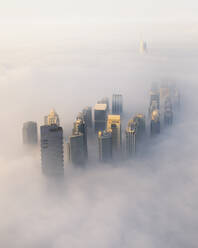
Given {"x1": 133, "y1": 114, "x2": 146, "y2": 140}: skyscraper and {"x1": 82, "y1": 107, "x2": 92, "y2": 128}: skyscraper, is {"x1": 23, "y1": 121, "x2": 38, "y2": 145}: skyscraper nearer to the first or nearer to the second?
{"x1": 82, "y1": 107, "x2": 92, "y2": 128}: skyscraper

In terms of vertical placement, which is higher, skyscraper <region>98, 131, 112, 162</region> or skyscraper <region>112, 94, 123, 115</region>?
skyscraper <region>112, 94, 123, 115</region>

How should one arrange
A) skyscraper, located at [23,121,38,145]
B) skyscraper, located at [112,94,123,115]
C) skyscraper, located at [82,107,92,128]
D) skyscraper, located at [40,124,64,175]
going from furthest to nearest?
1. skyscraper, located at [112,94,123,115]
2. skyscraper, located at [82,107,92,128]
3. skyscraper, located at [23,121,38,145]
4. skyscraper, located at [40,124,64,175]

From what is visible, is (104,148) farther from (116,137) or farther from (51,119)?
(51,119)

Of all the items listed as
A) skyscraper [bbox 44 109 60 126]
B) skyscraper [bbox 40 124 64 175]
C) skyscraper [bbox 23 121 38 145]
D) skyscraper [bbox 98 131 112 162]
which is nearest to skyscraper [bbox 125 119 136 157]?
skyscraper [bbox 98 131 112 162]

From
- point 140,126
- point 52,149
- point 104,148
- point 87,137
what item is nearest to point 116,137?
point 104,148

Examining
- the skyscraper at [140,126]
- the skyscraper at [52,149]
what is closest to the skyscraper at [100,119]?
the skyscraper at [140,126]

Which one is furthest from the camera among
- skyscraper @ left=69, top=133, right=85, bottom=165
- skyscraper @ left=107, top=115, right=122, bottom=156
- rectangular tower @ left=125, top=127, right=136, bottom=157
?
rectangular tower @ left=125, top=127, right=136, bottom=157

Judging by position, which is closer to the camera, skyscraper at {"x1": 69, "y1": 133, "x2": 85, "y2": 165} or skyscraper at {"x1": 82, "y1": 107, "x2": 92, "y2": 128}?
skyscraper at {"x1": 69, "y1": 133, "x2": 85, "y2": 165}
